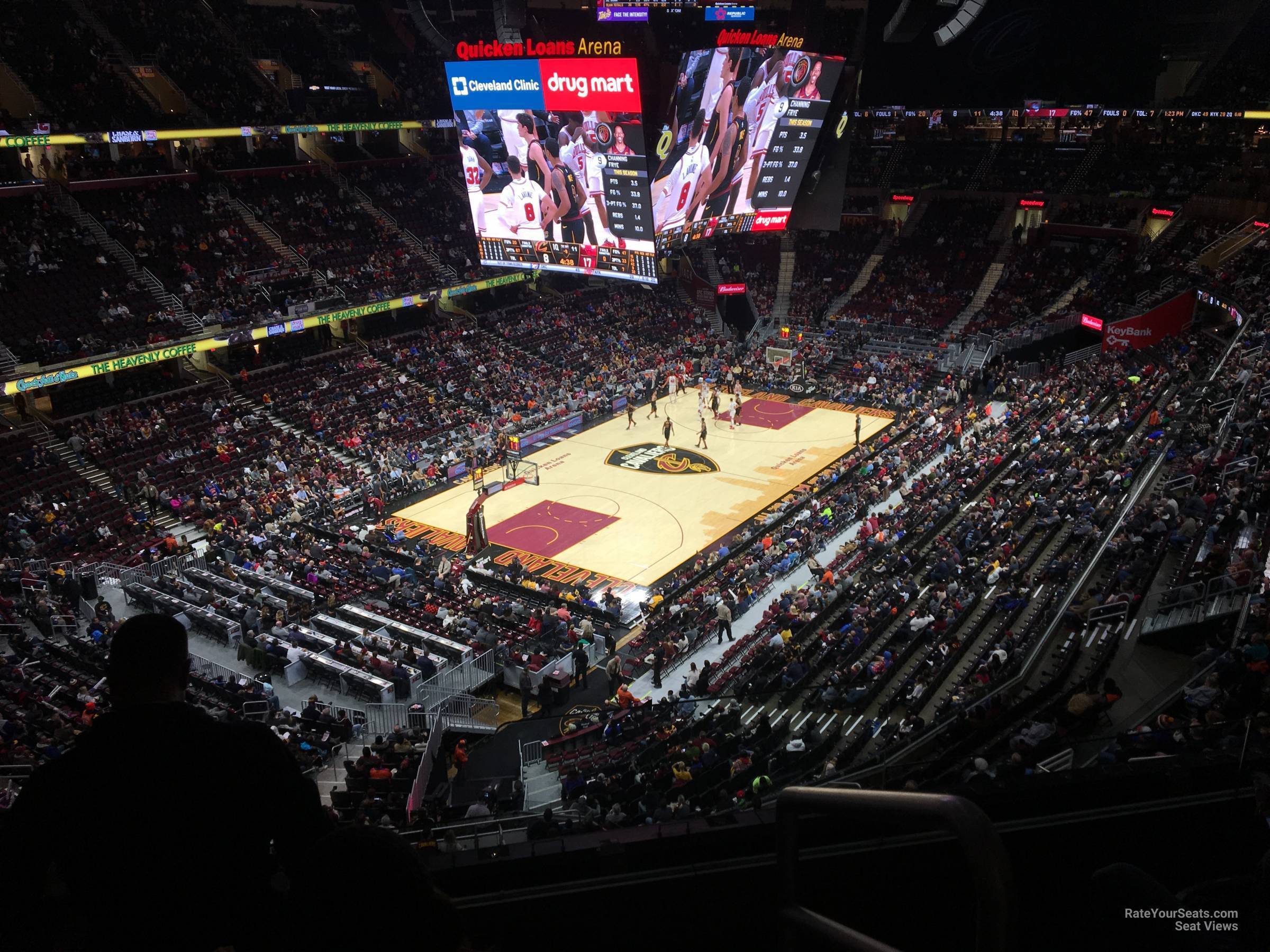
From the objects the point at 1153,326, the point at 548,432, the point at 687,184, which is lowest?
the point at 548,432

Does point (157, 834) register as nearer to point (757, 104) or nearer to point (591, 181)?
point (591, 181)

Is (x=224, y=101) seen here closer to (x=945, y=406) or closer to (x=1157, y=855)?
(x=945, y=406)

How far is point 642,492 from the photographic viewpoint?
1240 inches

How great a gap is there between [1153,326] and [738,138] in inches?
694

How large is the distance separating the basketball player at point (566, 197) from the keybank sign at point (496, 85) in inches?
64.6

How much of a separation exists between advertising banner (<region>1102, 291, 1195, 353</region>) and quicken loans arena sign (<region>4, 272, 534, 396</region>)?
25469 millimetres

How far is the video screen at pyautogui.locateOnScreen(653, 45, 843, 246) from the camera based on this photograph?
3162cm

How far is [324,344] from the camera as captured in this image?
38.7 metres

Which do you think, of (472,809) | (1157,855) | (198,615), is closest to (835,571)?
(472,809)

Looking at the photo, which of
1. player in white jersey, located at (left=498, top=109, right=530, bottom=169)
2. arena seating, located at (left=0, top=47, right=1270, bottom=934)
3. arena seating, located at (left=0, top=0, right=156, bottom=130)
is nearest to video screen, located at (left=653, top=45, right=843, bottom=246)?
player in white jersey, located at (left=498, top=109, right=530, bottom=169)

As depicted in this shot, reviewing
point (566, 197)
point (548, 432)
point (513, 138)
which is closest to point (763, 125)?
point (566, 197)

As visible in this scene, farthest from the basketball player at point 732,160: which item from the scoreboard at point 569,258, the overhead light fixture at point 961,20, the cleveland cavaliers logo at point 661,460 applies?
the cleveland cavaliers logo at point 661,460

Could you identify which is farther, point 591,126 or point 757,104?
point 757,104

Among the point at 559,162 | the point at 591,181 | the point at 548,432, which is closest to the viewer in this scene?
the point at 591,181
